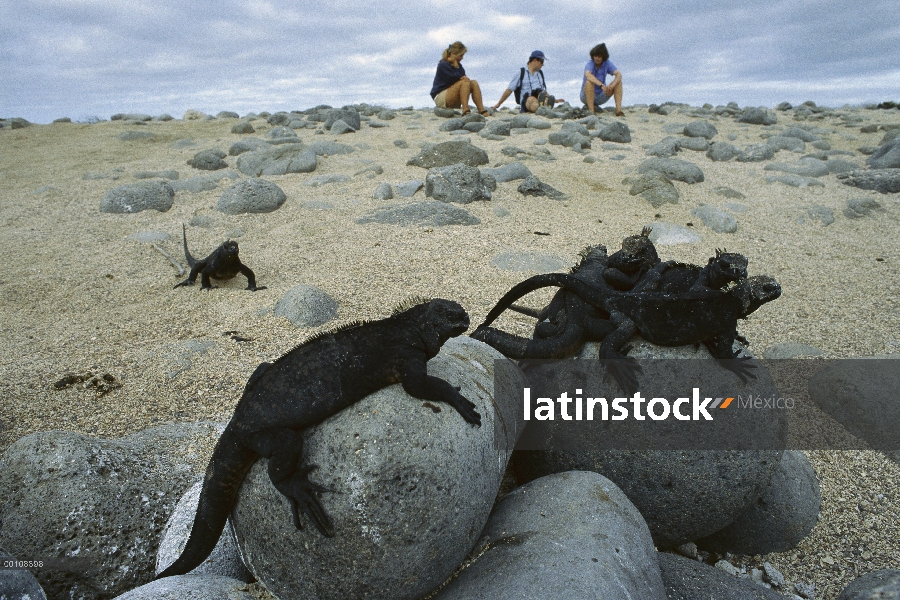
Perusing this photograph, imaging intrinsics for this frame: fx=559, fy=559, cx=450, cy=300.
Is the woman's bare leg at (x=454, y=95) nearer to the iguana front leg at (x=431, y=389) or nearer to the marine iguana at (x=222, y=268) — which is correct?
the marine iguana at (x=222, y=268)

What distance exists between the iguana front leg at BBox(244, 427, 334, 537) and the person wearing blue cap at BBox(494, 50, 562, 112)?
1852 centimetres

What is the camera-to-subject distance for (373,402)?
2.46m

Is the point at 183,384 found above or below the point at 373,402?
below

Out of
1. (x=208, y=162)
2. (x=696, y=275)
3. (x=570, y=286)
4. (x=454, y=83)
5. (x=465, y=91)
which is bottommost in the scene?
(x=570, y=286)

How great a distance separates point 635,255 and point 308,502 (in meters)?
2.54

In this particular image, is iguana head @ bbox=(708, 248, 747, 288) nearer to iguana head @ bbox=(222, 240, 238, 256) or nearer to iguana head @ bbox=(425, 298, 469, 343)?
iguana head @ bbox=(425, 298, 469, 343)

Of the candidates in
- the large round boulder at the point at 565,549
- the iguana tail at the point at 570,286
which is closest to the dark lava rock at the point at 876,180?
the iguana tail at the point at 570,286

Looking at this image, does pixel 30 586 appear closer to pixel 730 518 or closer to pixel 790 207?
pixel 730 518

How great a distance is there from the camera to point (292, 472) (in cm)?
229

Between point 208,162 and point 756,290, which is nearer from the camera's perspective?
point 756,290

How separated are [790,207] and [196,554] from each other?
10.8 metres

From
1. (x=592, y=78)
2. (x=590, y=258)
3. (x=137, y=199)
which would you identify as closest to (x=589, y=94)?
(x=592, y=78)

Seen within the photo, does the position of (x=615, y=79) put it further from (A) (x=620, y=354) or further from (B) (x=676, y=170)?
(A) (x=620, y=354)

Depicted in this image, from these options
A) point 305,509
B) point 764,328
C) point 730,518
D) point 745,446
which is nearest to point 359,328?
point 305,509
